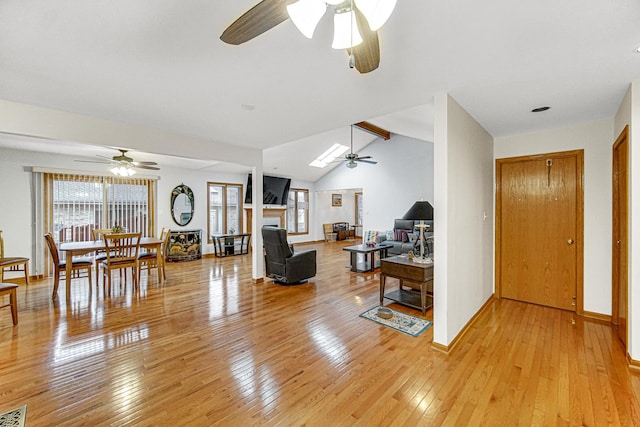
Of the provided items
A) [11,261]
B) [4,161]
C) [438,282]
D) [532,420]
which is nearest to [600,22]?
[438,282]

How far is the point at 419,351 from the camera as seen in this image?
8.31 feet

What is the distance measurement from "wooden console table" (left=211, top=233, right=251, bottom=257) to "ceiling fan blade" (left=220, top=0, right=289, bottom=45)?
688 cm

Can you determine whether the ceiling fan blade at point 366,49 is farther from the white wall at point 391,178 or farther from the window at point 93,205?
the window at point 93,205

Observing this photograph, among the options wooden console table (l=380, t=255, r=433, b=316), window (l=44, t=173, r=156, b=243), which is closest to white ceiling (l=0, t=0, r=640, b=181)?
wooden console table (l=380, t=255, r=433, b=316)

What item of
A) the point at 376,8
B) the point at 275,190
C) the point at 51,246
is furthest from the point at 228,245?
the point at 376,8

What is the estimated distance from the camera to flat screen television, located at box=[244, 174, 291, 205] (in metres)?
9.03

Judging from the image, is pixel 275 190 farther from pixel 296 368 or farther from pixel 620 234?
pixel 620 234

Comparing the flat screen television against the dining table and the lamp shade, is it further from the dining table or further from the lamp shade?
the lamp shade

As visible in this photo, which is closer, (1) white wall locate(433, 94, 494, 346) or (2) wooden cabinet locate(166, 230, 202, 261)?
(1) white wall locate(433, 94, 494, 346)

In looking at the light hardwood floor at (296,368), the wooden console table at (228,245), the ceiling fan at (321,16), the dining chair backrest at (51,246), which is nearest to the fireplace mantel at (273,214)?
the wooden console table at (228,245)

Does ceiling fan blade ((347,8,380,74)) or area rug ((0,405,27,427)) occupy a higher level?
ceiling fan blade ((347,8,380,74))

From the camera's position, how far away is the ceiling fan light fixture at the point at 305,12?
106cm

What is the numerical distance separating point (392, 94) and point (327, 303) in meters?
2.81

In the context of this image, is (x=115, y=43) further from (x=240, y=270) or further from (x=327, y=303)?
(x=240, y=270)
